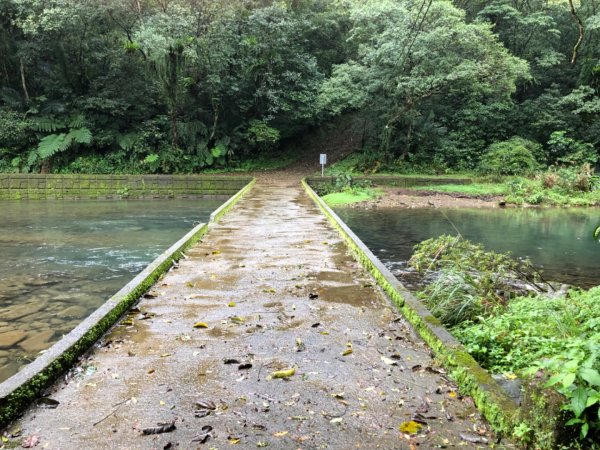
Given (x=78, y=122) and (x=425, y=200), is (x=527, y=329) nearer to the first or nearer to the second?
(x=425, y=200)

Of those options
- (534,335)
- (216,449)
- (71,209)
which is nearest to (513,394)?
(534,335)

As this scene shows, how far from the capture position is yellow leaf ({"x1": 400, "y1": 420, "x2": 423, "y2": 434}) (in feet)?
9.24

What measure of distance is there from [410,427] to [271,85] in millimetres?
23719

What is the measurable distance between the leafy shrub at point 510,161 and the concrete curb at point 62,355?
20810mm

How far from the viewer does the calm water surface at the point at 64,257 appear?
5.67 metres

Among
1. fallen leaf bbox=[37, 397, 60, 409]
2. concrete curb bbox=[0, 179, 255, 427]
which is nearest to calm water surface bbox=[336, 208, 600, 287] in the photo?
concrete curb bbox=[0, 179, 255, 427]

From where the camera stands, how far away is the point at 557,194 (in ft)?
65.4

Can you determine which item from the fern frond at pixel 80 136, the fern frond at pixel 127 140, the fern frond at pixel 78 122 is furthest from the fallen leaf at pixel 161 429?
the fern frond at pixel 78 122

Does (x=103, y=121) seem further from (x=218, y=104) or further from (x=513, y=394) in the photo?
(x=513, y=394)

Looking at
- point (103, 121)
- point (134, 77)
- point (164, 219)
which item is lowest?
point (164, 219)

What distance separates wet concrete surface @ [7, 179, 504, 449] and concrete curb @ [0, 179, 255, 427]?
0.09 meters

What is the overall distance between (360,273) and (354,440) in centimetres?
392

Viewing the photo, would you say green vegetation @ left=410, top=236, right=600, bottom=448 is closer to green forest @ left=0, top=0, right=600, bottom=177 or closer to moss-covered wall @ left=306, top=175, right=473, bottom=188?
green forest @ left=0, top=0, right=600, bottom=177

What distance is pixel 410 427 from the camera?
285 cm
